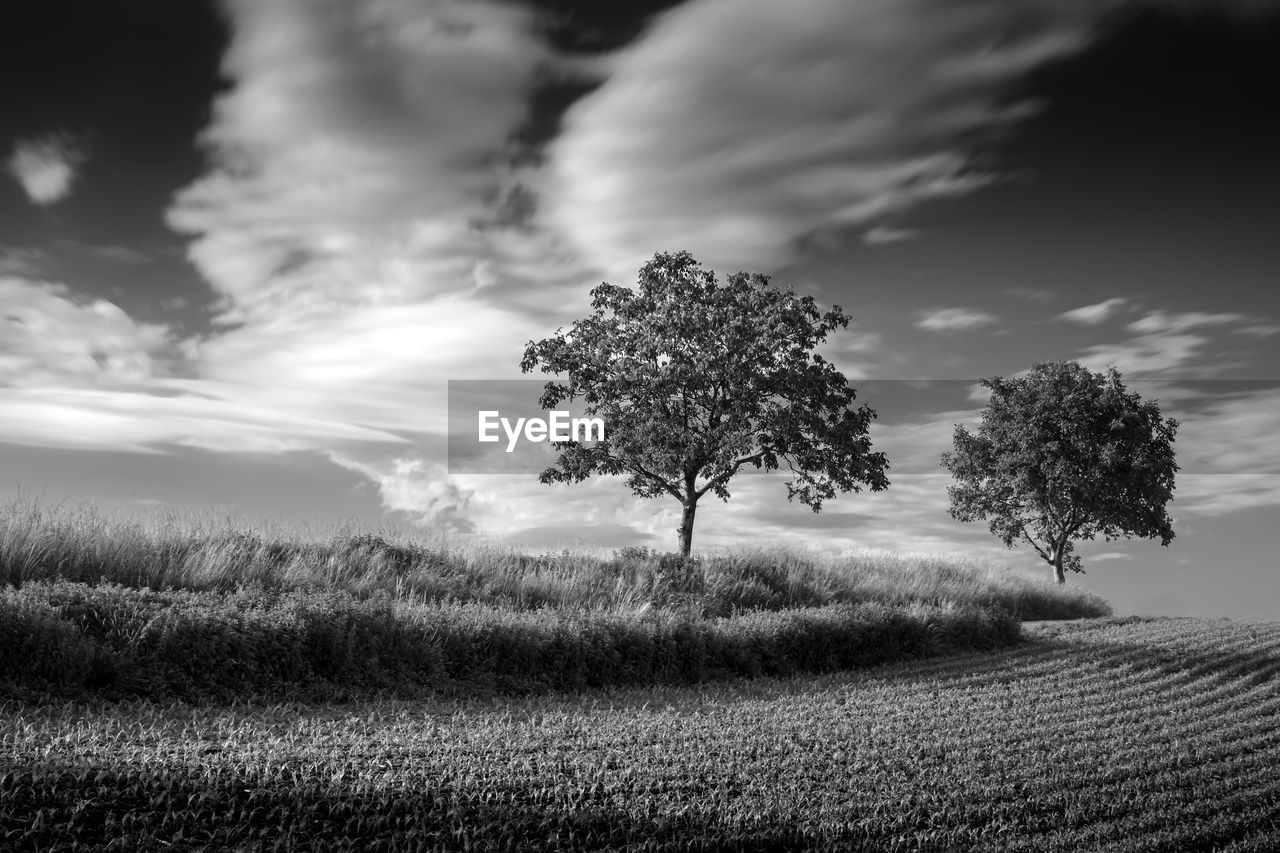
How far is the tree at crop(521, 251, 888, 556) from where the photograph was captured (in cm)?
2500

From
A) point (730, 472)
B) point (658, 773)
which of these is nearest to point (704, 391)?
point (730, 472)

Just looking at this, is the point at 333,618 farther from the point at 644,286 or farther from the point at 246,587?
the point at 644,286

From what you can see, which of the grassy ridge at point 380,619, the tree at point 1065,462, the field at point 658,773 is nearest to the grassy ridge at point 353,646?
the grassy ridge at point 380,619

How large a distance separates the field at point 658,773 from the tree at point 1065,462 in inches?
953

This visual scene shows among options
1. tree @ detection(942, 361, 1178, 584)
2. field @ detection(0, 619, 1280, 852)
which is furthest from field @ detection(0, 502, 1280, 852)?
tree @ detection(942, 361, 1178, 584)

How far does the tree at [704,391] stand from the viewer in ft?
82.0

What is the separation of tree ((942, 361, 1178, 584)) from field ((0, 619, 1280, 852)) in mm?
24199

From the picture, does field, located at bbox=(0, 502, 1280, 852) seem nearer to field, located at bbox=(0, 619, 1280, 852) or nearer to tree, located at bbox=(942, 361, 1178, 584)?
field, located at bbox=(0, 619, 1280, 852)

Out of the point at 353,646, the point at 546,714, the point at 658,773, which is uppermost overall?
the point at 353,646

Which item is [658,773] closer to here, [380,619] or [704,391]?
[380,619]

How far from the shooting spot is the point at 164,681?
9.02 meters

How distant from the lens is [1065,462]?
33.6 m

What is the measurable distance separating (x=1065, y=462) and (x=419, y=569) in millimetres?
25509

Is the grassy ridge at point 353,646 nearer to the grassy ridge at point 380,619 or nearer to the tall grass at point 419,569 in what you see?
the grassy ridge at point 380,619
